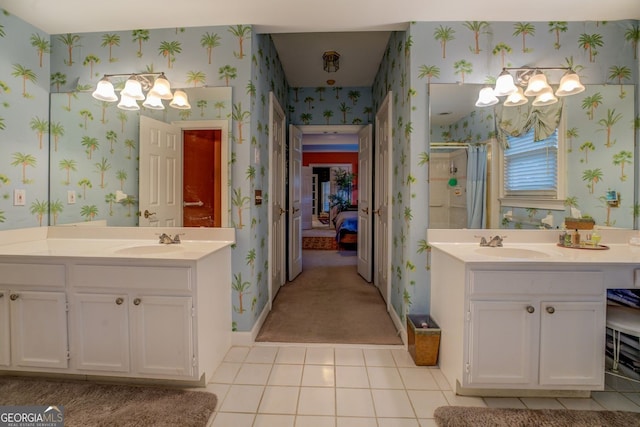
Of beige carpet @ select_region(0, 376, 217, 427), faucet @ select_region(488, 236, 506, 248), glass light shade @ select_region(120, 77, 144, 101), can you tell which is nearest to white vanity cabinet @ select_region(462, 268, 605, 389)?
faucet @ select_region(488, 236, 506, 248)

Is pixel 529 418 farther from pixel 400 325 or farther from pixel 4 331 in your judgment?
pixel 4 331

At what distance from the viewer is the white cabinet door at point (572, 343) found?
5.30ft

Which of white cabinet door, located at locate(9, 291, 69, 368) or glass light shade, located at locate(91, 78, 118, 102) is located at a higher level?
glass light shade, located at locate(91, 78, 118, 102)

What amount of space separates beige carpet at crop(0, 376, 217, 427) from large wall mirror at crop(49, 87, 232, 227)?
1093mm

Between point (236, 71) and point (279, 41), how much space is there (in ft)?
2.84

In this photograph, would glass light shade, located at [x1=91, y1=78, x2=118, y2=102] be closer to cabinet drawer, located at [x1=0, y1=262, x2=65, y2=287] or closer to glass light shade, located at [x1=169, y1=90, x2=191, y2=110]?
glass light shade, located at [x1=169, y1=90, x2=191, y2=110]

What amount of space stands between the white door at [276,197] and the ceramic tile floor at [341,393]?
1035 mm

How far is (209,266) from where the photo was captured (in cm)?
191

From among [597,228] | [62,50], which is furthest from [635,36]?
[62,50]

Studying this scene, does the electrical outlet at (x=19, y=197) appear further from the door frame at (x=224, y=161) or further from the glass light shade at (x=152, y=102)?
the door frame at (x=224, y=161)

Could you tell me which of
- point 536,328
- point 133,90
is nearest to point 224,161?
point 133,90

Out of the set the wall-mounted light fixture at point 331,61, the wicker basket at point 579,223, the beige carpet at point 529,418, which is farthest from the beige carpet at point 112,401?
the wall-mounted light fixture at point 331,61

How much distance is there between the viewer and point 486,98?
216 cm

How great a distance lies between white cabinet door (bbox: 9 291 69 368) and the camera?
1742 mm
